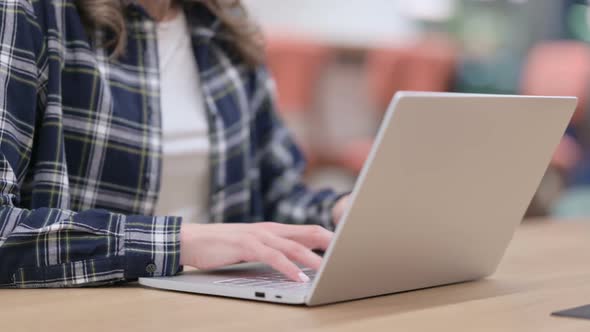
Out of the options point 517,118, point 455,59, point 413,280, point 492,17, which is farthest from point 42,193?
point 492,17

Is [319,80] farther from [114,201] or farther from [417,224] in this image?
[417,224]

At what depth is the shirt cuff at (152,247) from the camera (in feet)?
3.07

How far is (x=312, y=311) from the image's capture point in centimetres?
78

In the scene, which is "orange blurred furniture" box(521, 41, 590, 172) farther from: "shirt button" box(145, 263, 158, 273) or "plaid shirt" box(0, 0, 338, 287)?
"shirt button" box(145, 263, 158, 273)

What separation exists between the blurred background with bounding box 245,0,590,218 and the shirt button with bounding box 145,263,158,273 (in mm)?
2749

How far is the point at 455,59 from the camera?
19.0 feet

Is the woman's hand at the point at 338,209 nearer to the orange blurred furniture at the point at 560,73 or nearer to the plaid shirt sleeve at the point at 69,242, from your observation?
the plaid shirt sleeve at the point at 69,242

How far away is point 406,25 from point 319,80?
5.93 feet

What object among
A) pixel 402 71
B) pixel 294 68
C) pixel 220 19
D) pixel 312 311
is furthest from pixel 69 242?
pixel 402 71

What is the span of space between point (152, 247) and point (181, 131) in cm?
45

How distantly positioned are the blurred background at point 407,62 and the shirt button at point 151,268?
2.75m

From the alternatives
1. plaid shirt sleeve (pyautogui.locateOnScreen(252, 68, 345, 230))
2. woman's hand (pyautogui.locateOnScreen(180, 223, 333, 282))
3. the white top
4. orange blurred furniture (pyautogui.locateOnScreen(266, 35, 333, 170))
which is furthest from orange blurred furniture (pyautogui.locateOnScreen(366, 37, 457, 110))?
woman's hand (pyautogui.locateOnScreen(180, 223, 333, 282))

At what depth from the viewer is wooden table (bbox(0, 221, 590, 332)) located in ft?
2.39

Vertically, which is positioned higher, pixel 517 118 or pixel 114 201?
pixel 517 118
